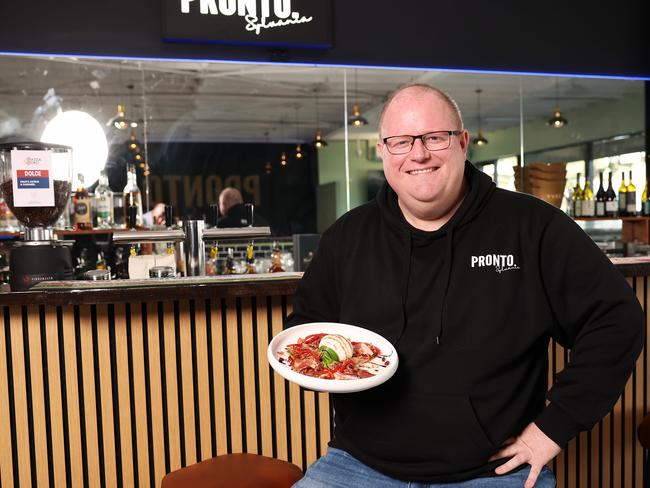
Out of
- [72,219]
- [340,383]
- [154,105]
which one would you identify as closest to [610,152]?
[154,105]

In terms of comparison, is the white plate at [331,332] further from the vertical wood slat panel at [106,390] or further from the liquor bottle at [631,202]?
the liquor bottle at [631,202]

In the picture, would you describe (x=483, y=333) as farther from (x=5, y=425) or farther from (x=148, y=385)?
(x=5, y=425)

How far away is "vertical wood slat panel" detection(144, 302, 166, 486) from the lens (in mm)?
2166

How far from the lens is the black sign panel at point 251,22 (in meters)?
3.56

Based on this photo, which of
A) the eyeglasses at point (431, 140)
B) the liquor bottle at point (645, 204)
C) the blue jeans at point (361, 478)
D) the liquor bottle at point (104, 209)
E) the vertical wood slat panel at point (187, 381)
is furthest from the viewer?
the liquor bottle at point (645, 204)

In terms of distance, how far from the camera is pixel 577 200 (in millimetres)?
4766

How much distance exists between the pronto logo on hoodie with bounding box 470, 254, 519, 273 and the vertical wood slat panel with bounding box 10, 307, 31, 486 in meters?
1.50

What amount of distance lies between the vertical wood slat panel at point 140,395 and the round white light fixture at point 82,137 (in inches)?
91.8

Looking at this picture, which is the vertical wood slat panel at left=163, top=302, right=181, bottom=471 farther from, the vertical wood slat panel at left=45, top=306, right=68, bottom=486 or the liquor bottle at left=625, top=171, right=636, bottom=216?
the liquor bottle at left=625, top=171, right=636, bottom=216

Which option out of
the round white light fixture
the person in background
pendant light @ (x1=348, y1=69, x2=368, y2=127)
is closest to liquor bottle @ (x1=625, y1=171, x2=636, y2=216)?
pendant light @ (x1=348, y1=69, x2=368, y2=127)

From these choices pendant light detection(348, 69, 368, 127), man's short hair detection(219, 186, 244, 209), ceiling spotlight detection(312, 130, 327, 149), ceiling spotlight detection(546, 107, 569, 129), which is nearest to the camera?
man's short hair detection(219, 186, 244, 209)

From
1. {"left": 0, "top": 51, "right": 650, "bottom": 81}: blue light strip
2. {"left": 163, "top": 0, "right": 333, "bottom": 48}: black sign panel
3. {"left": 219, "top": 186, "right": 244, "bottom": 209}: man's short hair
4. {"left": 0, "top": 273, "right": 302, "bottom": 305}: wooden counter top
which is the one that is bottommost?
{"left": 0, "top": 273, "right": 302, "bottom": 305}: wooden counter top

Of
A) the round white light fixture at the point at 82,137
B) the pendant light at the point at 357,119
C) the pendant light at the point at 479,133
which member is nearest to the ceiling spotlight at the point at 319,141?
the pendant light at the point at 357,119

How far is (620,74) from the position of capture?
4.43 metres
